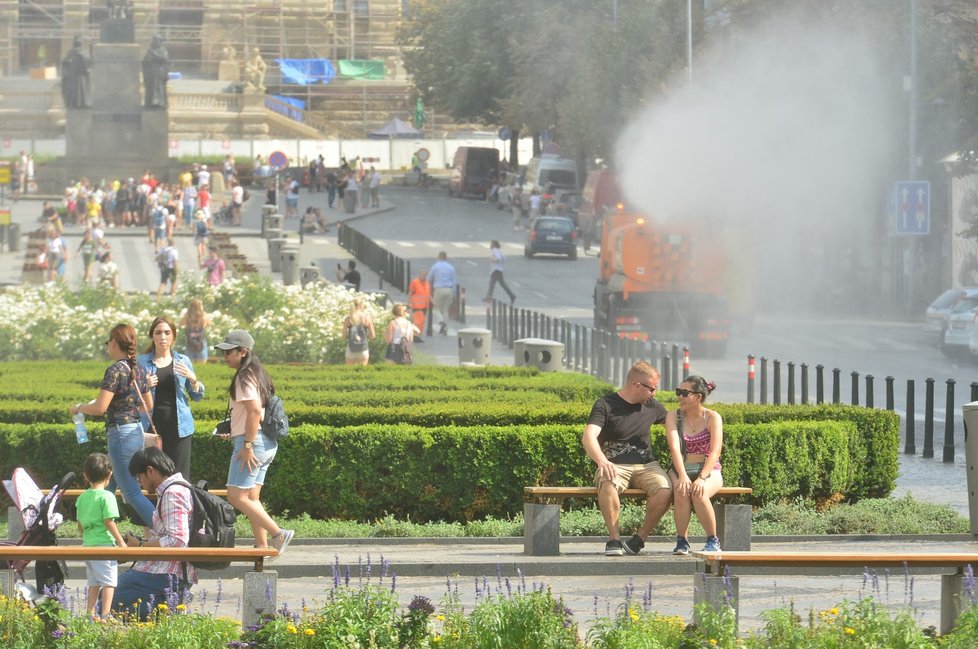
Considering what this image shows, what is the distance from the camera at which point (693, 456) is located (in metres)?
12.8

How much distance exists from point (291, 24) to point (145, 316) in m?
78.3

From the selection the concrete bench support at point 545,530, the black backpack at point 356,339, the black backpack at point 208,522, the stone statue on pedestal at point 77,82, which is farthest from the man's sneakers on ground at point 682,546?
the stone statue on pedestal at point 77,82

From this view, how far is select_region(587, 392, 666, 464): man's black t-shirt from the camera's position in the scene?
1292 cm

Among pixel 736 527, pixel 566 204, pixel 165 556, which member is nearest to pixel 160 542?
pixel 165 556

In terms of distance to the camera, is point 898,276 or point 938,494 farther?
point 898,276

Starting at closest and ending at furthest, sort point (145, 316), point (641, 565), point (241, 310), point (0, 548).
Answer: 1. point (0, 548)
2. point (641, 565)
3. point (145, 316)
4. point (241, 310)

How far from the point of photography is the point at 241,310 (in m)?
29.3

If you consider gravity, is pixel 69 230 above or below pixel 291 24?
below

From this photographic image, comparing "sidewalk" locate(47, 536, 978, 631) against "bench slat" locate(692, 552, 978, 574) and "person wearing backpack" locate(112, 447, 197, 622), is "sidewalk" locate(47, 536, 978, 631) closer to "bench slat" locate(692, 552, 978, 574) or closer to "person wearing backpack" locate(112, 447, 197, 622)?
"person wearing backpack" locate(112, 447, 197, 622)

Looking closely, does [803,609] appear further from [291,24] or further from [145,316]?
[291,24]

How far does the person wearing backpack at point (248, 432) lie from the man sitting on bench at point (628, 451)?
6.69 feet

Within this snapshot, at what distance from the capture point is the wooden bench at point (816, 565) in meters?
9.79

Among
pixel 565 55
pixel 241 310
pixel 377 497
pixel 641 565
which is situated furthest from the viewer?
pixel 565 55

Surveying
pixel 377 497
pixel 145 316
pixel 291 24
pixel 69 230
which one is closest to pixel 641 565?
pixel 377 497
